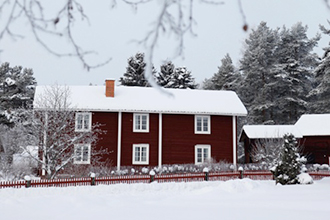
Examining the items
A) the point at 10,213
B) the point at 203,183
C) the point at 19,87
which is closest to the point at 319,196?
the point at 203,183

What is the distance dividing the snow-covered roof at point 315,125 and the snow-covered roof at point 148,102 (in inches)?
378

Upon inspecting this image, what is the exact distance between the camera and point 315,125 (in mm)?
36188

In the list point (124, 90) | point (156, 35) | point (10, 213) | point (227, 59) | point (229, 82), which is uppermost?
point (227, 59)

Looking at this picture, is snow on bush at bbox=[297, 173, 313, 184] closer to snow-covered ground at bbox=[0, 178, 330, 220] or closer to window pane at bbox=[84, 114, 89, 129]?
snow-covered ground at bbox=[0, 178, 330, 220]

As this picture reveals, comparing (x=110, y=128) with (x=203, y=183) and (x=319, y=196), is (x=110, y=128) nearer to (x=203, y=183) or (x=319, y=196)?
(x=203, y=183)

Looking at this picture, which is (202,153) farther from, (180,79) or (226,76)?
(226,76)

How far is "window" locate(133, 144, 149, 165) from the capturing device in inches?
1067

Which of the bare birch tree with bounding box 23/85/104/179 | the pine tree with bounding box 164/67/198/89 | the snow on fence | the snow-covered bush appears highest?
the pine tree with bounding box 164/67/198/89

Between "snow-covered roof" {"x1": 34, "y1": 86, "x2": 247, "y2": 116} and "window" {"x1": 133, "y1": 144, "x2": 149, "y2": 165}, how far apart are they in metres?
2.70

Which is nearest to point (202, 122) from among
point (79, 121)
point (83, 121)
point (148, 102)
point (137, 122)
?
point (148, 102)

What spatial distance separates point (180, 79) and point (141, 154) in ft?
68.3

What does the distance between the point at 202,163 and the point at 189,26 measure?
26250 mm

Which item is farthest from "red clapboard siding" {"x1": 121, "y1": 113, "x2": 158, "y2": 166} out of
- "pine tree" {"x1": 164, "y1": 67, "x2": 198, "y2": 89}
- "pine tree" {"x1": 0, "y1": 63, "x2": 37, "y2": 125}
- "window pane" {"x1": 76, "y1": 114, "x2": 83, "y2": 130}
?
"pine tree" {"x1": 164, "y1": 67, "x2": 198, "y2": 89}

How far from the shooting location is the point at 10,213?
11852 millimetres
